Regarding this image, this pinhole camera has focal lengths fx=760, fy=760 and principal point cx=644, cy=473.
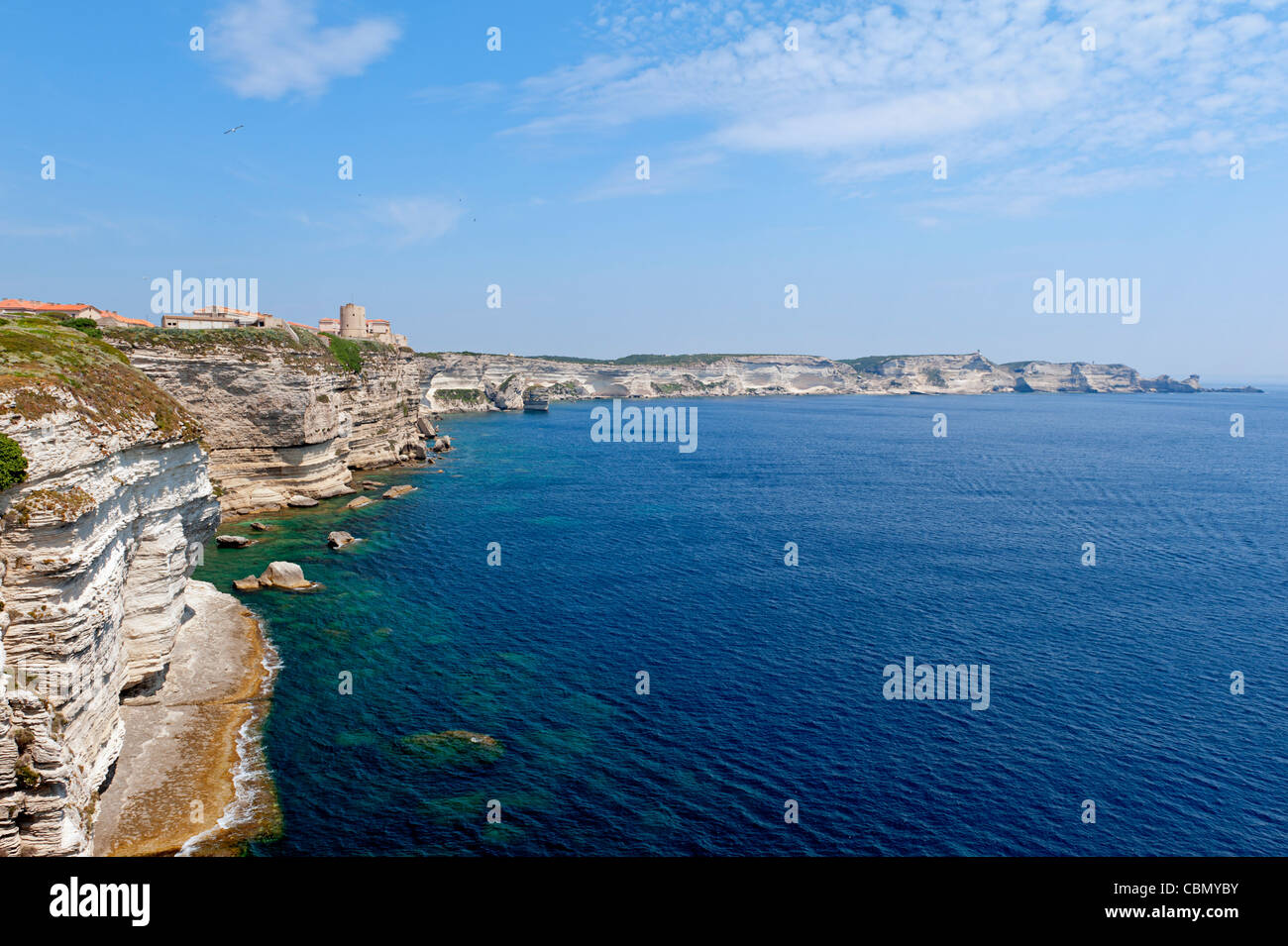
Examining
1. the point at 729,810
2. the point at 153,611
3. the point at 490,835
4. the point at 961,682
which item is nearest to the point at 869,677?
the point at 961,682

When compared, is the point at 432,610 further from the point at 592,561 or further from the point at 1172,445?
the point at 1172,445

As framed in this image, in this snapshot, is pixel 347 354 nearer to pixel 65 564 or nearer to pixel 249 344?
pixel 249 344

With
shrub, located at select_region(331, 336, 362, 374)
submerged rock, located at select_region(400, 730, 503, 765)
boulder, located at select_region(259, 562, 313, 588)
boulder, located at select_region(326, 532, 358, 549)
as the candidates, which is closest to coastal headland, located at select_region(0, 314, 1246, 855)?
boulder, located at select_region(259, 562, 313, 588)

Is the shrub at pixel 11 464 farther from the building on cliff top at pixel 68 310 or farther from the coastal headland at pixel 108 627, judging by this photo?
the building on cliff top at pixel 68 310

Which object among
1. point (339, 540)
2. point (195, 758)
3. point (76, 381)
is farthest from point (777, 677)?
point (339, 540)

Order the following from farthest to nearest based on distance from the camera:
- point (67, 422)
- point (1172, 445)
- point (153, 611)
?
point (1172, 445) → point (153, 611) → point (67, 422)

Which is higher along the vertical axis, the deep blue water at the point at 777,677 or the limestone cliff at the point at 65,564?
the limestone cliff at the point at 65,564

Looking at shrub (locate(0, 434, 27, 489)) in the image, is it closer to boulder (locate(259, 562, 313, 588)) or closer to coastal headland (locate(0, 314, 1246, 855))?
coastal headland (locate(0, 314, 1246, 855))

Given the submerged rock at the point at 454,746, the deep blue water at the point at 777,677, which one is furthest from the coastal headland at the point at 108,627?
the submerged rock at the point at 454,746
